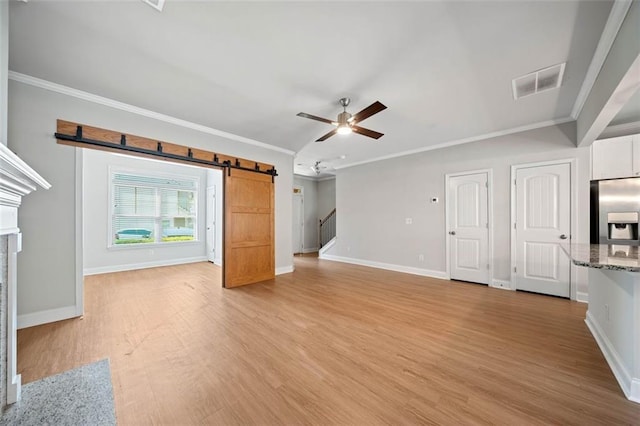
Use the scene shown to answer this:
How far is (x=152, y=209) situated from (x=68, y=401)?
5.35 meters

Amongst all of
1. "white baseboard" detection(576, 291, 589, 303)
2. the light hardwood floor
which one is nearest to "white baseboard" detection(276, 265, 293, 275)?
the light hardwood floor

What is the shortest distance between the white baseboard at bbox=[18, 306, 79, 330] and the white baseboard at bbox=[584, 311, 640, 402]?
5.36 meters

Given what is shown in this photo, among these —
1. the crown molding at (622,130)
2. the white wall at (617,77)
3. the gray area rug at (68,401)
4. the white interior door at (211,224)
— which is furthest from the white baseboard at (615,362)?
the white interior door at (211,224)

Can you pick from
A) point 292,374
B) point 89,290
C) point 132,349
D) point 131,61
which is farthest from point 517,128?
point 89,290

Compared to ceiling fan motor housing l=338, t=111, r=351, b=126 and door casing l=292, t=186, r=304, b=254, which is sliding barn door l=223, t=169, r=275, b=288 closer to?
ceiling fan motor housing l=338, t=111, r=351, b=126

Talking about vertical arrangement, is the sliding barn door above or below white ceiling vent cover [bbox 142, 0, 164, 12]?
below

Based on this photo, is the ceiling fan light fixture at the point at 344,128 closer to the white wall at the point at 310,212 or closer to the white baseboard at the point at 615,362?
the white baseboard at the point at 615,362

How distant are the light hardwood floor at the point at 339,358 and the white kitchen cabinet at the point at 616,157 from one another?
1.97 metres

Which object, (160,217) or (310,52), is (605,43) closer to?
(310,52)

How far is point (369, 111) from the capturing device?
2672 mm

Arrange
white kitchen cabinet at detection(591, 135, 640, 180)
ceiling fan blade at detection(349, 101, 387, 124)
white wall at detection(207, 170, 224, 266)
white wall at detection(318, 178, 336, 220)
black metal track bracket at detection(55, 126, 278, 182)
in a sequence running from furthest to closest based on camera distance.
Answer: white wall at detection(318, 178, 336, 220)
white wall at detection(207, 170, 224, 266)
white kitchen cabinet at detection(591, 135, 640, 180)
black metal track bracket at detection(55, 126, 278, 182)
ceiling fan blade at detection(349, 101, 387, 124)

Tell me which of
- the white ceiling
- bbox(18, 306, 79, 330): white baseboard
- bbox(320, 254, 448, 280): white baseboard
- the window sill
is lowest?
bbox(320, 254, 448, 280): white baseboard

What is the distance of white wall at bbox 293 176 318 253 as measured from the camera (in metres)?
8.74

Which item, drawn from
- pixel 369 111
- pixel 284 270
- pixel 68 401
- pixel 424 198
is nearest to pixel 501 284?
pixel 424 198
